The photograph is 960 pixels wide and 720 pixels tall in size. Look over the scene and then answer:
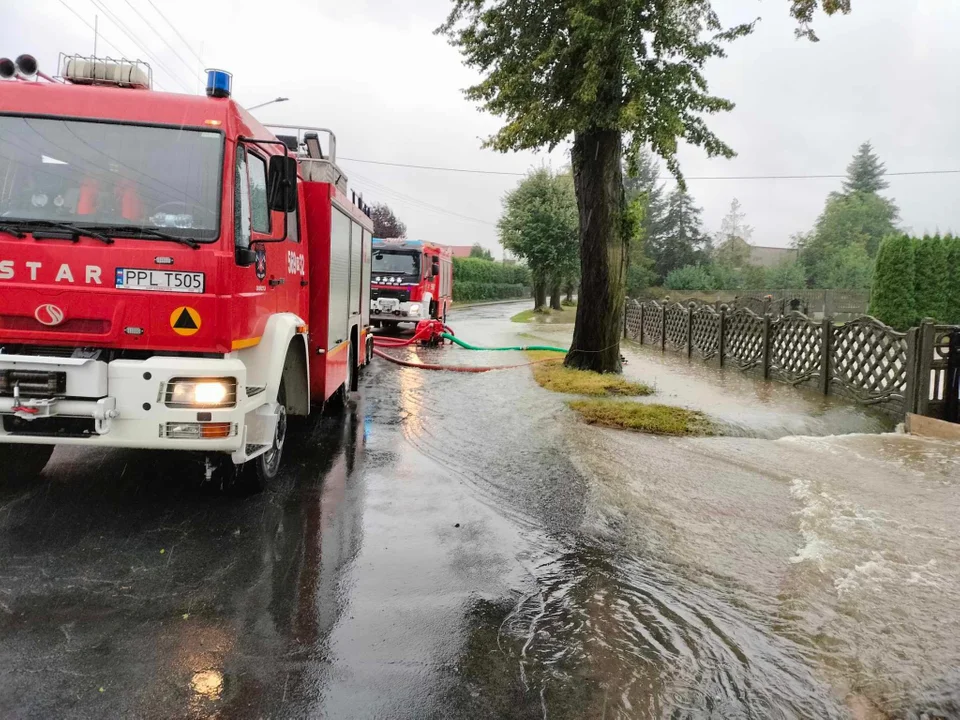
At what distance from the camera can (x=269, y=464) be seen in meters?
5.84

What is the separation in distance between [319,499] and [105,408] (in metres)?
1.81

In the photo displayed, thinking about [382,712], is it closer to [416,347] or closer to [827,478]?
[827,478]

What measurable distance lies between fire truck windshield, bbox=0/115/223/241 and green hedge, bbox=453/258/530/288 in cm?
3946

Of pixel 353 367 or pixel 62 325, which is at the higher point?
pixel 62 325

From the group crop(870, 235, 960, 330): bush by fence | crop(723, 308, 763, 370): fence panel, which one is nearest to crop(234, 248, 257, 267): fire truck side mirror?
crop(723, 308, 763, 370): fence panel

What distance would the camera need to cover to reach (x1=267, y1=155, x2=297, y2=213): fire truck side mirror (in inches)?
199

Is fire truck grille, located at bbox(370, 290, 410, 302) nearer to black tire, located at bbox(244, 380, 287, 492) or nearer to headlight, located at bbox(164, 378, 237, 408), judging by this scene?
black tire, located at bbox(244, 380, 287, 492)

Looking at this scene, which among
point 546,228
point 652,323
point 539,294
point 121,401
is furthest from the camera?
point 539,294

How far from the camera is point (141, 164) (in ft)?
15.8

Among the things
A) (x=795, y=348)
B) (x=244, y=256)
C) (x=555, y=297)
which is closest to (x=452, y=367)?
(x=795, y=348)

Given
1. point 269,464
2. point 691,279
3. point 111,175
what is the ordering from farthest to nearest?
point 691,279
point 269,464
point 111,175

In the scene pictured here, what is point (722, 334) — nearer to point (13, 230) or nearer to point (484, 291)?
point (13, 230)

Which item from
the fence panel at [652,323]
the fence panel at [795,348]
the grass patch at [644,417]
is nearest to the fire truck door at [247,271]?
the grass patch at [644,417]

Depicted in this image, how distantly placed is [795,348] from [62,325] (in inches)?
449
